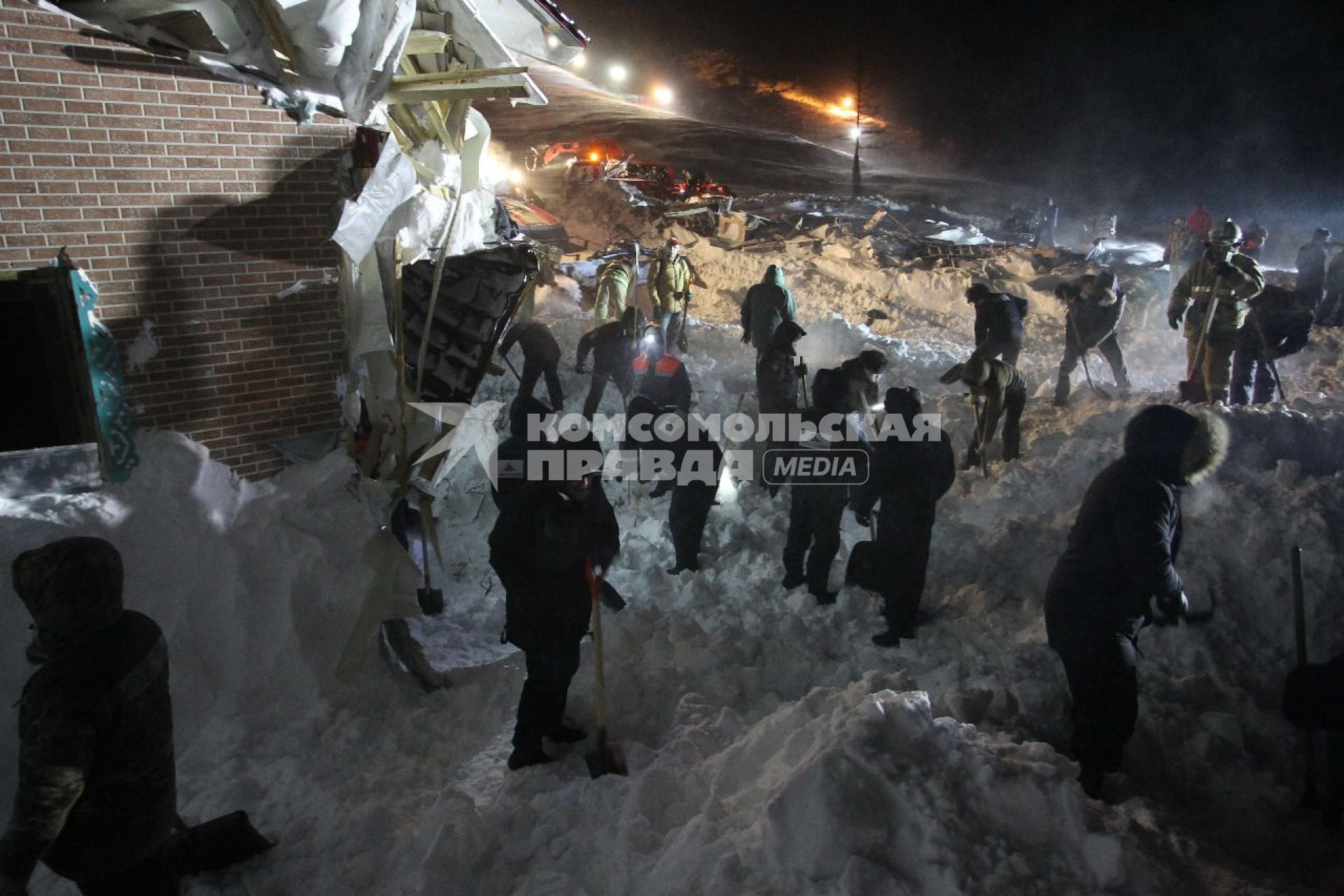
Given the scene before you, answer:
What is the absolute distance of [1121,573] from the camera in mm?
3828

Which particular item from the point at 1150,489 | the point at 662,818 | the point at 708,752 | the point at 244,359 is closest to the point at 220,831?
the point at 662,818

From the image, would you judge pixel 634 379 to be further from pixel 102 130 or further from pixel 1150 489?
pixel 1150 489

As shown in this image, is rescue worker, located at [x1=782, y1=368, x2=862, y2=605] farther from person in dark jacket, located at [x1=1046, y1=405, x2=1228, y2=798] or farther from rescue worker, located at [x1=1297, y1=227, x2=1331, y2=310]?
rescue worker, located at [x1=1297, y1=227, x2=1331, y2=310]

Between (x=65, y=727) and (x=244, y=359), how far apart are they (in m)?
3.39

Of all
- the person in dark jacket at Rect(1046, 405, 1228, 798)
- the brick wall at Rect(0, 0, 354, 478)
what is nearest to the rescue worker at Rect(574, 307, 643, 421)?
the brick wall at Rect(0, 0, 354, 478)

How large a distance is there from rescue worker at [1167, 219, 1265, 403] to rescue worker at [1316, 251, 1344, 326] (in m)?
5.52

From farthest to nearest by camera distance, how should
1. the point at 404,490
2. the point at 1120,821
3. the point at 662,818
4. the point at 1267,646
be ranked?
the point at 404,490 < the point at 1267,646 < the point at 662,818 < the point at 1120,821

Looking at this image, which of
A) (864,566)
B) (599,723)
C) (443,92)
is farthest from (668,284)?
(599,723)

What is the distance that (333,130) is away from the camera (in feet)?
17.2

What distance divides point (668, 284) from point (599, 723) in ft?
24.9

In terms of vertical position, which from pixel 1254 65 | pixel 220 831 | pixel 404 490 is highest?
pixel 1254 65

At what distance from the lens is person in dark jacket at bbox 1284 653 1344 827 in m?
3.76

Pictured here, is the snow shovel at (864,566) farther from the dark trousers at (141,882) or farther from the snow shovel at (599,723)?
the dark trousers at (141,882)

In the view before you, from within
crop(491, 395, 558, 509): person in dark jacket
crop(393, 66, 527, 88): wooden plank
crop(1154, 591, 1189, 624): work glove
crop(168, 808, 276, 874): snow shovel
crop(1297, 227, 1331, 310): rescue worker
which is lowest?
crop(168, 808, 276, 874): snow shovel
